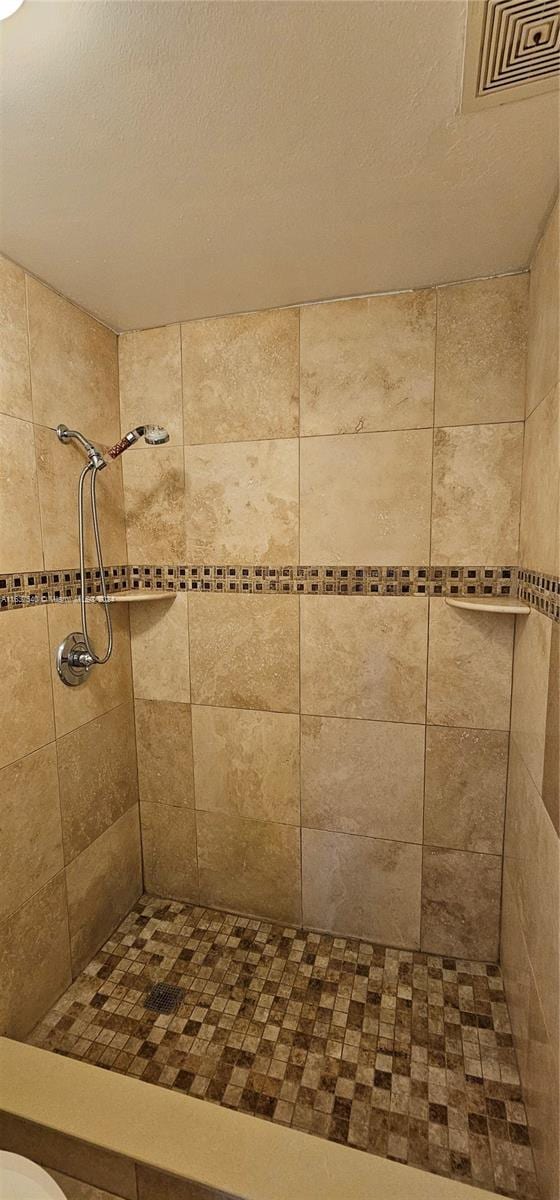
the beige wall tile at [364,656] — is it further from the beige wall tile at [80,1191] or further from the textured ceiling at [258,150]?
the beige wall tile at [80,1191]

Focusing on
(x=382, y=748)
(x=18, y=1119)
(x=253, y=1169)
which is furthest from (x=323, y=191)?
(x=18, y=1119)

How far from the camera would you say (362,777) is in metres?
1.65

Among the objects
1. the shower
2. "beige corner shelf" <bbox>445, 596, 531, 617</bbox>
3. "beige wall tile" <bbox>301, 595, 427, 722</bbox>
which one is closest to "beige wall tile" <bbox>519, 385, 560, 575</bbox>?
"beige corner shelf" <bbox>445, 596, 531, 617</bbox>

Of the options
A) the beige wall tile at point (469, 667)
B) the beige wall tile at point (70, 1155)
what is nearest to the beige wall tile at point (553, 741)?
the beige wall tile at point (469, 667)

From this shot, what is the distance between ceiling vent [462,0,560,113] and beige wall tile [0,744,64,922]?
5.76 ft

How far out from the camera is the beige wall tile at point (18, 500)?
1298 millimetres

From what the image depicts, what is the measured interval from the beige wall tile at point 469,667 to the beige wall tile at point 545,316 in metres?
0.62

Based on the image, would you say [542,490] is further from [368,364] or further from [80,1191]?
[80,1191]

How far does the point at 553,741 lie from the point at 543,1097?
0.77 meters

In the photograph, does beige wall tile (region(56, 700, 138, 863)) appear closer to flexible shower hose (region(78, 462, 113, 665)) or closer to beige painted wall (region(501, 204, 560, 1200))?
flexible shower hose (region(78, 462, 113, 665))

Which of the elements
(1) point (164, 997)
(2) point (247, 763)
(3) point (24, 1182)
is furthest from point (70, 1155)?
(2) point (247, 763)

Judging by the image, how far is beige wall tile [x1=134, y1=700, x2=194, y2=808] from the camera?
184cm

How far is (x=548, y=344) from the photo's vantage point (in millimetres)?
1172

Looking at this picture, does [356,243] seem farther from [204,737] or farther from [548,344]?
[204,737]
